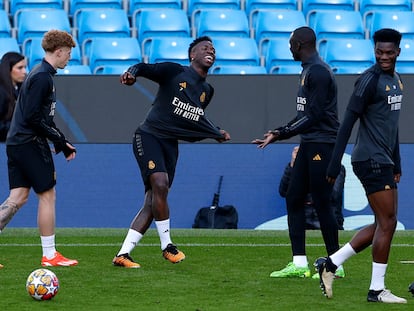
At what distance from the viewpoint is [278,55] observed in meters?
16.5

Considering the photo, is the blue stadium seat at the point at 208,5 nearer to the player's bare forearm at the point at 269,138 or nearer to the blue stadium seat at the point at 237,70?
the blue stadium seat at the point at 237,70

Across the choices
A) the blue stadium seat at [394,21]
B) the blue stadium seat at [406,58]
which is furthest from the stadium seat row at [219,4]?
the blue stadium seat at [406,58]

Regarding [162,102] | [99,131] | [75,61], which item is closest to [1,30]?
[75,61]

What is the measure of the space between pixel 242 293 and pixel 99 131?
6976 mm

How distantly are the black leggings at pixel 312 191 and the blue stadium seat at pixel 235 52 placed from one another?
23.9 ft

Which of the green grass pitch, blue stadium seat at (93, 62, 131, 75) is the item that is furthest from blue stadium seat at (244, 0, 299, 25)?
the green grass pitch

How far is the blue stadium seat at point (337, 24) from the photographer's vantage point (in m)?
17.3

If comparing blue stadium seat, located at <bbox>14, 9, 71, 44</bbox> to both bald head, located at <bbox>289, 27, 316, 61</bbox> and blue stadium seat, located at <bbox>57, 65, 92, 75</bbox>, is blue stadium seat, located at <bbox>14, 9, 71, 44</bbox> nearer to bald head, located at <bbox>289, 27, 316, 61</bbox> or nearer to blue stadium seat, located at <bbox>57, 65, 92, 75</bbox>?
blue stadium seat, located at <bbox>57, 65, 92, 75</bbox>

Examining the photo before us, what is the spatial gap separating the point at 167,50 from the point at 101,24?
1.29 metres

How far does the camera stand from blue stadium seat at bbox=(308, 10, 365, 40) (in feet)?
56.9

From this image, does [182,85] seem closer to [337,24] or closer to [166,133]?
[166,133]

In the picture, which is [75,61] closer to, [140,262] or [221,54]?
[221,54]

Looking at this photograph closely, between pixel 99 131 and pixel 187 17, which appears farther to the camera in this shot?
pixel 187 17

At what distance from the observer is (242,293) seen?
26.8ft
